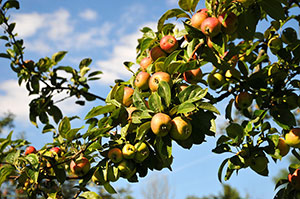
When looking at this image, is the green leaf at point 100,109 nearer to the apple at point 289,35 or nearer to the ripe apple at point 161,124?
the ripe apple at point 161,124

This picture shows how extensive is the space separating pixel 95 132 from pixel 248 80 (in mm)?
920

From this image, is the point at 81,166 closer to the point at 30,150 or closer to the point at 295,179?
the point at 30,150

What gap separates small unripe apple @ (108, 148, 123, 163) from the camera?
1219 millimetres

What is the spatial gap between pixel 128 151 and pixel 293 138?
2.96 feet

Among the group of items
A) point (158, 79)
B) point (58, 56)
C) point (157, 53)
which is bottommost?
point (158, 79)

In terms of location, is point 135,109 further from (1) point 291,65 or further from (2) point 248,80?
(1) point 291,65

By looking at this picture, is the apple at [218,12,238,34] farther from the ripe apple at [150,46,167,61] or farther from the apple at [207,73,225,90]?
the apple at [207,73,225,90]

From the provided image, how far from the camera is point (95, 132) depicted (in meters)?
1.28

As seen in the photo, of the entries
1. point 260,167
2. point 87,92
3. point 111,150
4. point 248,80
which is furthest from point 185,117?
point 87,92

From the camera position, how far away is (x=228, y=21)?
50.2 inches

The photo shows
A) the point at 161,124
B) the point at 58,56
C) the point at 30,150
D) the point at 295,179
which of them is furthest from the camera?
the point at 58,56

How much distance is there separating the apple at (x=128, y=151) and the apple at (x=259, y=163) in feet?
2.10

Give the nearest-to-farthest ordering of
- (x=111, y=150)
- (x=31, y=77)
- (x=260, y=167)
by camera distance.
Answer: (x=111, y=150)
(x=260, y=167)
(x=31, y=77)

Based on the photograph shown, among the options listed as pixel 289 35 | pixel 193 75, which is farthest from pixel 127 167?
pixel 289 35
